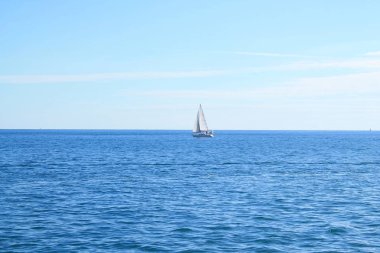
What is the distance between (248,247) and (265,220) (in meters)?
7.64

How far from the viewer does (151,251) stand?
92.6 feet

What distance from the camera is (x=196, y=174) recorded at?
6925 cm

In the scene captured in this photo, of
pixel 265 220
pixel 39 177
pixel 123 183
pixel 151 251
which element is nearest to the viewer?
pixel 151 251

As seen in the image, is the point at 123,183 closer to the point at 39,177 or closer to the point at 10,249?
the point at 39,177

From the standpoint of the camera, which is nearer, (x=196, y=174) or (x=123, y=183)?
(x=123, y=183)

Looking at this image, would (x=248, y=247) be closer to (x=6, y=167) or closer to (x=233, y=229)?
(x=233, y=229)

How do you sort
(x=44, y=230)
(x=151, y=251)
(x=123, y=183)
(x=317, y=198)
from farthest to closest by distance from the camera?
1. (x=123, y=183)
2. (x=317, y=198)
3. (x=44, y=230)
4. (x=151, y=251)

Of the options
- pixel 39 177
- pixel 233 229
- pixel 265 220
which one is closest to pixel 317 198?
pixel 265 220

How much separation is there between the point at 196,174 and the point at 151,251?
4115cm

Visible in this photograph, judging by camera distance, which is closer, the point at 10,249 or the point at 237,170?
the point at 10,249

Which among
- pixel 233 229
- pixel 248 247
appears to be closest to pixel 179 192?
pixel 233 229

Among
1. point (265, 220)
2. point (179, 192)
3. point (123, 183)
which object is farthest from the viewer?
point (123, 183)

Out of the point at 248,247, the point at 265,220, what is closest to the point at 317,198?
the point at 265,220

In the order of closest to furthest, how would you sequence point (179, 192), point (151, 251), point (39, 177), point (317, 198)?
1. point (151, 251)
2. point (317, 198)
3. point (179, 192)
4. point (39, 177)
